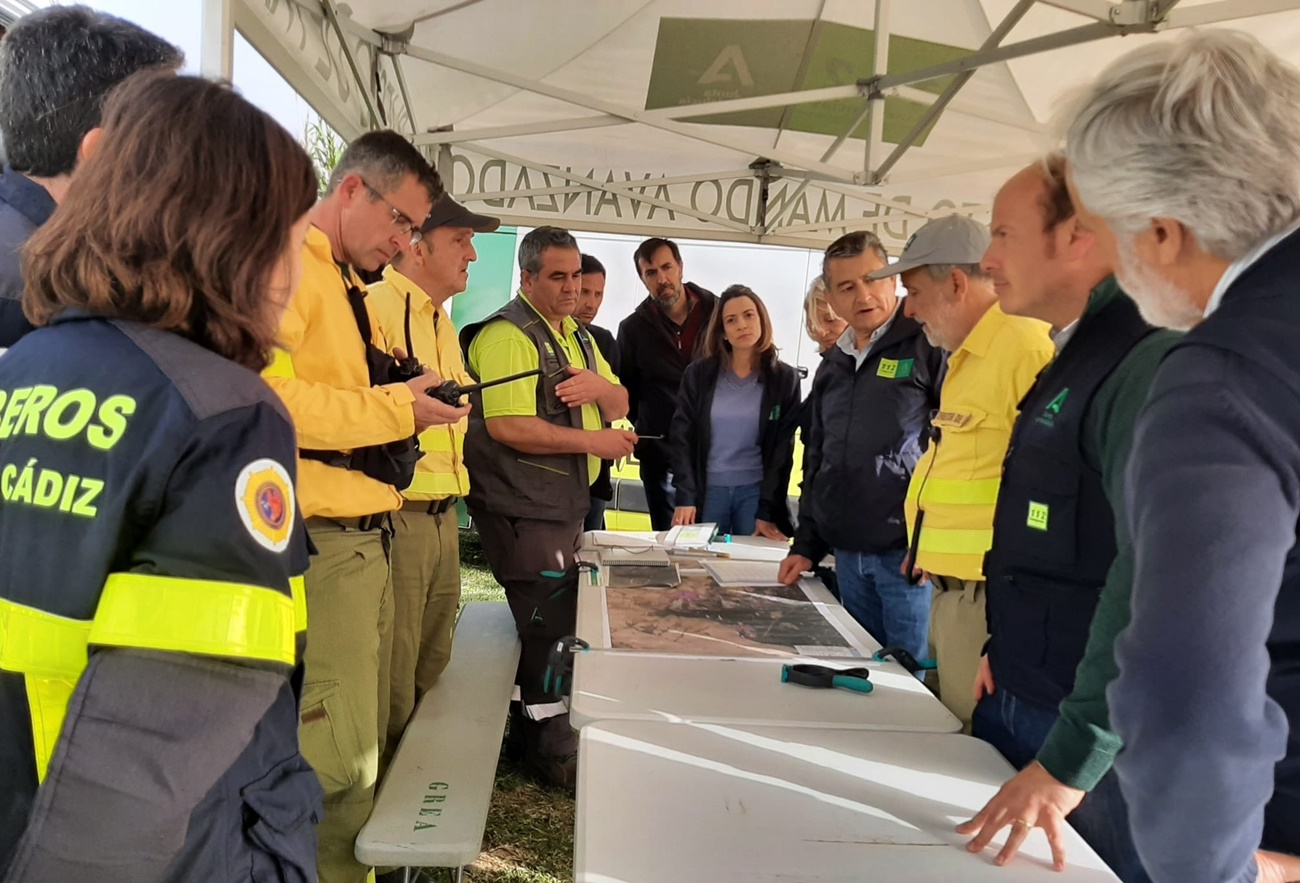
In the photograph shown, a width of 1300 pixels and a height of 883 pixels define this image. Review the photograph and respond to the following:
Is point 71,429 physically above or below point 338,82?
below

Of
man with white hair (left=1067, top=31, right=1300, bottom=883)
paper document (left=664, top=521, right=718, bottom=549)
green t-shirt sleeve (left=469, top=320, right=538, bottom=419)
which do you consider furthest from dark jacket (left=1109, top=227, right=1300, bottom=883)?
green t-shirt sleeve (left=469, top=320, right=538, bottom=419)

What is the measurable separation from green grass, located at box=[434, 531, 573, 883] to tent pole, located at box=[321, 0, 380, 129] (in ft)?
8.30

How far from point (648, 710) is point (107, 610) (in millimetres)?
804

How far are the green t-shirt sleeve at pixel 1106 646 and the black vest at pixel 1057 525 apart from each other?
80 mm

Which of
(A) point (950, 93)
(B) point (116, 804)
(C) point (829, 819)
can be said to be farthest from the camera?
(A) point (950, 93)

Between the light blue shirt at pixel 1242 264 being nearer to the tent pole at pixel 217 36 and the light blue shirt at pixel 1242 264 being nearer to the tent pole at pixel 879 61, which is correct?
the tent pole at pixel 217 36

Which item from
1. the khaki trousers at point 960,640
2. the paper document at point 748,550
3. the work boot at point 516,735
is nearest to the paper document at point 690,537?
the paper document at point 748,550

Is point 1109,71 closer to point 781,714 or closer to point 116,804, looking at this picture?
point 781,714

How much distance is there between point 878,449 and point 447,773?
56.9 inches

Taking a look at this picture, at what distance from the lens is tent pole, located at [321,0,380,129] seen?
102 inches

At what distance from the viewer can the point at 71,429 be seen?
→ 708 millimetres

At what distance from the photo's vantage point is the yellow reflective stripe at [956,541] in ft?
5.46

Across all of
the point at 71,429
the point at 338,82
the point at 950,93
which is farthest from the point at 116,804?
the point at 950,93

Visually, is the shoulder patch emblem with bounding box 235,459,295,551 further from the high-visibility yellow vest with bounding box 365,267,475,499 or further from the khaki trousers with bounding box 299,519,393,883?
the high-visibility yellow vest with bounding box 365,267,475,499
